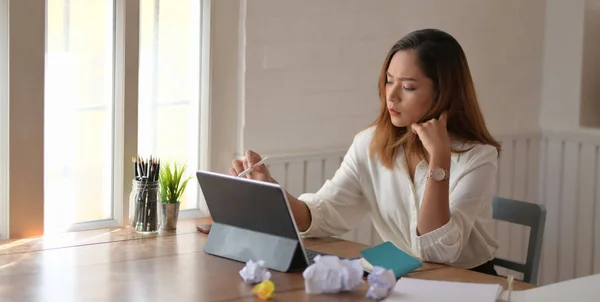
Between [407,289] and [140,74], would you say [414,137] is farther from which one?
[140,74]

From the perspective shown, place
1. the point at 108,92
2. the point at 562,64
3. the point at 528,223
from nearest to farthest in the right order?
the point at 528,223 < the point at 108,92 < the point at 562,64

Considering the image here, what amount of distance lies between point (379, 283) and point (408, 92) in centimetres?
70

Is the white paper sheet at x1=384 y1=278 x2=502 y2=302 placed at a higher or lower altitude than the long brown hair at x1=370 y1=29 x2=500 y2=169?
lower

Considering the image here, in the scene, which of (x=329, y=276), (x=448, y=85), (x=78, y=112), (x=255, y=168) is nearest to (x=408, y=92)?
(x=448, y=85)

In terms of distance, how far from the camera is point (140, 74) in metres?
2.94

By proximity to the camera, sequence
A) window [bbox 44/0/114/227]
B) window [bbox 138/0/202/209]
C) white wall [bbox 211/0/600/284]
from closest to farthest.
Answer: window [bbox 44/0/114/227], window [bbox 138/0/202/209], white wall [bbox 211/0/600/284]

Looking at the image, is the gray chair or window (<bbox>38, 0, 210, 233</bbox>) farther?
window (<bbox>38, 0, 210, 233</bbox>)

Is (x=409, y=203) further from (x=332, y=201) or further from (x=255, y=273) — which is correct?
(x=255, y=273)

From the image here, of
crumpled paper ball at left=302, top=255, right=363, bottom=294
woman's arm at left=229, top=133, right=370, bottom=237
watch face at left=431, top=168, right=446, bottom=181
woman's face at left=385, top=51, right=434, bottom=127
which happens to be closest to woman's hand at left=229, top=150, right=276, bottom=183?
woman's arm at left=229, top=133, right=370, bottom=237

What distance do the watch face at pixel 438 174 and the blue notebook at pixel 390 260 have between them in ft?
0.72

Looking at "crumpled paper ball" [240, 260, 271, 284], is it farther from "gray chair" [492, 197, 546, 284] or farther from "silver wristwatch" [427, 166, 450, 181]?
"gray chair" [492, 197, 546, 284]

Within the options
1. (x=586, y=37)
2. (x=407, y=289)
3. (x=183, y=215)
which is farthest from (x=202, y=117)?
(x=586, y=37)

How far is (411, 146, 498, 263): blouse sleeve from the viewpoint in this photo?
2.36 metres

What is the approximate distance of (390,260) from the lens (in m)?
2.23
